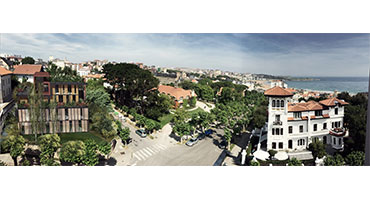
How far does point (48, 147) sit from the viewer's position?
461 centimetres

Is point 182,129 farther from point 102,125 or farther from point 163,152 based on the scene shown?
point 102,125

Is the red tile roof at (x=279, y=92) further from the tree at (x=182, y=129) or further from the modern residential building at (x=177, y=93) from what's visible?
A: the tree at (x=182, y=129)

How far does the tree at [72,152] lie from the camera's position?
4.52 m

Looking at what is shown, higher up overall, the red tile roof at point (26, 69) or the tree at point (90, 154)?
the red tile roof at point (26, 69)

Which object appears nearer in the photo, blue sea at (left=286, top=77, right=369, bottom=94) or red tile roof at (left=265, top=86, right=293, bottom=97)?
blue sea at (left=286, top=77, right=369, bottom=94)

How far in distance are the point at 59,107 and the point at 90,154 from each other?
1.27 m

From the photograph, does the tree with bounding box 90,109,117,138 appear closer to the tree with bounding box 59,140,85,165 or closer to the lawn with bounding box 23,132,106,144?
the lawn with bounding box 23,132,106,144

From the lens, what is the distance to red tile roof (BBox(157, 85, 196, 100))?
5.25 meters

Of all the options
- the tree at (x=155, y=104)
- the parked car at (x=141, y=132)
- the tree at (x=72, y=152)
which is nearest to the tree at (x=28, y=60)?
the tree at (x=72, y=152)

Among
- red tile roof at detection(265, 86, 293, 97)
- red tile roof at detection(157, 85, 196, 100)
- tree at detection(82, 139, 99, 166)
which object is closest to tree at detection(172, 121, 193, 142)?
red tile roof at detection(157, 85, 196, 100)

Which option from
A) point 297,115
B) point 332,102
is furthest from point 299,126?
point 332,102

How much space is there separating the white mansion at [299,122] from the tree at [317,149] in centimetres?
10

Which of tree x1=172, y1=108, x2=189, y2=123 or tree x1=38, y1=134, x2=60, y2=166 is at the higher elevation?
tree x1=172, y1=108, x2=189, y2=123

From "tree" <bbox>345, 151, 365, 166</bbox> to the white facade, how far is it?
29cm
